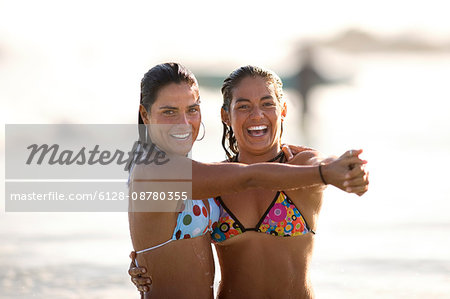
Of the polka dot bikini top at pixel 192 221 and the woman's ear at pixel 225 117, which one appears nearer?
the polka dot bikini top at pixel 192 221

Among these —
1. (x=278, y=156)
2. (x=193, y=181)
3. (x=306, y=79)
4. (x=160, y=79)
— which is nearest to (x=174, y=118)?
(x=160, y=79)

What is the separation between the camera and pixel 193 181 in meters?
4.29

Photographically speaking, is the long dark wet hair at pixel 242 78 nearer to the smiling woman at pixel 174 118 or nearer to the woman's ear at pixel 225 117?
the woman's ear at pixel 225 117

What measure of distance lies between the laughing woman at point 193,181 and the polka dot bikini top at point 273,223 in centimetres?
11

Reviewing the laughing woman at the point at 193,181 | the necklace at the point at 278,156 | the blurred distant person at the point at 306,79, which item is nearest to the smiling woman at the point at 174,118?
the laughing woman at the point at 193,181

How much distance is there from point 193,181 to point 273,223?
76 centimetres

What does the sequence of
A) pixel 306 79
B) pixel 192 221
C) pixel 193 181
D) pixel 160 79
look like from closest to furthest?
1. pixel 193 181
2. pixel 192 221
3. pixel 160 79
4. pixel 306 79

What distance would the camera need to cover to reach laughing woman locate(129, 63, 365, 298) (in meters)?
4.20

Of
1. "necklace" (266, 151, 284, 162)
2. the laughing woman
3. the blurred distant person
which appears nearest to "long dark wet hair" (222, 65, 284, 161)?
"necklace" (266, 151, 284, 162)

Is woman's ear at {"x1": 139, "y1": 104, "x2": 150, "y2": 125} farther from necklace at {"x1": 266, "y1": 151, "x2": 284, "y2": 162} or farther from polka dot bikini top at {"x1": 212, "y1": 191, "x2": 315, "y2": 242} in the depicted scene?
necklace at {"x1": 266, "y1": 151, "x2": 284, "y2": 162}

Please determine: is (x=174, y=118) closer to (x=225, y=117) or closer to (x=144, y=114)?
(x=144, y=114)

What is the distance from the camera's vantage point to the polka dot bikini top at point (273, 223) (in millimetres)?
4781

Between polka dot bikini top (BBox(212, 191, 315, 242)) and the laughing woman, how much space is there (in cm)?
11

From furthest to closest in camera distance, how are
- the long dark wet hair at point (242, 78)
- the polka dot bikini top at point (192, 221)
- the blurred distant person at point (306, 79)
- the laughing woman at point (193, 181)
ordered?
the blurred distant person at point (306, 79)
the long dark wet hair at point (242, 78)
the polka dot bikini top at point (192, 221)
the laughing woman at point (193, 181)
